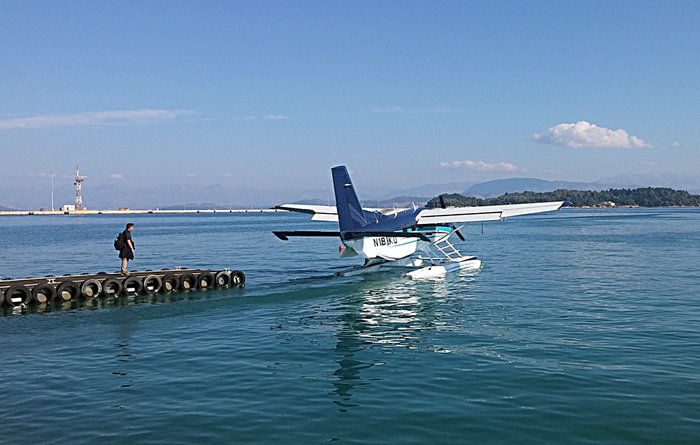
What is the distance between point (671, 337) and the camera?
13.1 metres

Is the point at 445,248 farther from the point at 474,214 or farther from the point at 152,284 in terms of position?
the point at 152,284

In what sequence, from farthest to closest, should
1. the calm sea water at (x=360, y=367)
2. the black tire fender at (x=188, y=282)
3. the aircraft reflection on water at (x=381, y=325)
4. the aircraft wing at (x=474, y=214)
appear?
the aircraft wing at (x=474, y=214), the black tire fender at (x=188, y=282), the aircraft reflection on water at (x=381, y=325), the calm sea water at (x=360, y=367)

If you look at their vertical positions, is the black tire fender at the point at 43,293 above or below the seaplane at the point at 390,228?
below

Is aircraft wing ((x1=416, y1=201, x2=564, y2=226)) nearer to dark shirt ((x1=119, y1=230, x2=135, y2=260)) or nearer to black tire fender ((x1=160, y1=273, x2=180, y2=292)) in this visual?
black tire fender ((x1=160, y1=273, x2=180, y2=292))

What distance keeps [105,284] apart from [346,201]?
32.9ft

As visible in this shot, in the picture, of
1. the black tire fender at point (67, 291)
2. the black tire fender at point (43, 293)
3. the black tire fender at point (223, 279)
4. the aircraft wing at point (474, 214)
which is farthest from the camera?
the aircraft wing at point (474, 214)

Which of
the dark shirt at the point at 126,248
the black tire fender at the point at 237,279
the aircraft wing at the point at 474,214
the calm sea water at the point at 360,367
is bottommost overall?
the calm sea water at the point at 360,367

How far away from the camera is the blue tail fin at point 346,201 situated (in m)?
23.2

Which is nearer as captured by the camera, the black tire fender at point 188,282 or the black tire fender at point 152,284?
the black tire fender at point 152,284

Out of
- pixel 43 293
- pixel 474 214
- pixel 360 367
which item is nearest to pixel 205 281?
pixel 43 293

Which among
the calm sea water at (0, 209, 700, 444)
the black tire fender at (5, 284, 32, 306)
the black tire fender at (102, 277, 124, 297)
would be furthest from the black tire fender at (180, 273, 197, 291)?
the black tire fender at (5, 284, 32, 306)

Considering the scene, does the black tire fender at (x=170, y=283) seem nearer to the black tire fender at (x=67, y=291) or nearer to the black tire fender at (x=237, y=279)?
the black tire fender at (x=237, y=279)

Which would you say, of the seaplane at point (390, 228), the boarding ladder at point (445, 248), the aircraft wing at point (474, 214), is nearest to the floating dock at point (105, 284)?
the seaplane at point (390, 228)

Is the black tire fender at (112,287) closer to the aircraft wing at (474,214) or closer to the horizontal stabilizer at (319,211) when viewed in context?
the horizontal stabilizer at (319,211)
